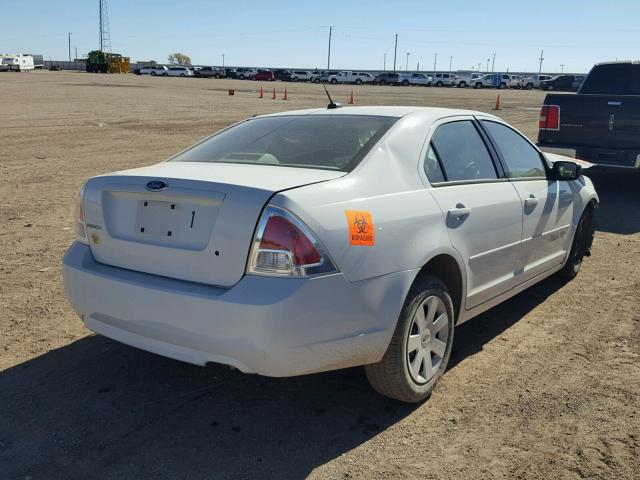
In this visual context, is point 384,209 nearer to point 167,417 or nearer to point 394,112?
point 394,112

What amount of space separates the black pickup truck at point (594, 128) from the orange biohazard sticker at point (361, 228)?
7048 millimetres

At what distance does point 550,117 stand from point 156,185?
775cm

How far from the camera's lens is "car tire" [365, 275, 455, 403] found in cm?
344

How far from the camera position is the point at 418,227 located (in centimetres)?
349

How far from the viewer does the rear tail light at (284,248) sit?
2.98 metres

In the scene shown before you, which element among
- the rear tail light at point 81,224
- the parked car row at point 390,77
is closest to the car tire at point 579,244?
the rear tail light at point 81,224

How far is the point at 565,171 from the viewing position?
521 cm

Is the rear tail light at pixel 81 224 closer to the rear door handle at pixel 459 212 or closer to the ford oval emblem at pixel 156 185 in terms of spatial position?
the ford oval emblem at pixel 156 185

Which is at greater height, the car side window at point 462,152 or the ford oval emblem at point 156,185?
the car side window at point 462,152

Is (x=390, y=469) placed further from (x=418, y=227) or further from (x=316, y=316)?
(x=418, y=227)

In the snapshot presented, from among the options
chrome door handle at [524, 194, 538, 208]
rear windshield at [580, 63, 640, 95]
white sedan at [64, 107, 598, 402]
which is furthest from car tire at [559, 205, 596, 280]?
rear windshield at [580, 63, 640, 95]

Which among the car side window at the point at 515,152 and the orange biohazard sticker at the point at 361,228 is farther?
the car side window at the point at 515,152

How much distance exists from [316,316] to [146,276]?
0.94 meters

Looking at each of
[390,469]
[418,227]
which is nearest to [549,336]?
[418,227]
